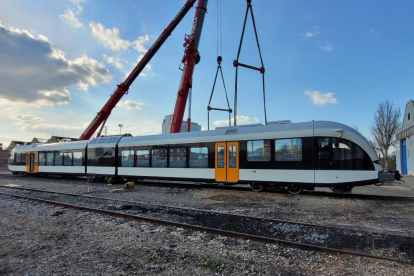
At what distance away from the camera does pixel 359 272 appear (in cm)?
384

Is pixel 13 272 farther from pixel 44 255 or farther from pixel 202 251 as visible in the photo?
pixel 202 251

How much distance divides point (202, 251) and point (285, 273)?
1.55 metres

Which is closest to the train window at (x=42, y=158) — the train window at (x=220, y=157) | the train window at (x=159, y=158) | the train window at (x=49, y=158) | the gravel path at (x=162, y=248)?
the train window at (x=49, y=158)

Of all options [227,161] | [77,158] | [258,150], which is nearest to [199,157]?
[227,161]

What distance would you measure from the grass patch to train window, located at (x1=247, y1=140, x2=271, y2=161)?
7537 millimetres

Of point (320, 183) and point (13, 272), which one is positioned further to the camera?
point (320, 183)

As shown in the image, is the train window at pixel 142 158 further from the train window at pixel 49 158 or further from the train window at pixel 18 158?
the train window at pixel 18 158

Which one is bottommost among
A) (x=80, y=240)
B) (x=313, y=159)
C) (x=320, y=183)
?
(x=80, y=240)

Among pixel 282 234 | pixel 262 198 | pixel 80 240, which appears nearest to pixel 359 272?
pixel 282 234

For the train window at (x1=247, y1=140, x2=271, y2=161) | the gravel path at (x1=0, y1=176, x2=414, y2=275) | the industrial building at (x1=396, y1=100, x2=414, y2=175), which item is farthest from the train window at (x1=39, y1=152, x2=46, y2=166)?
the industrial building at (x1=396, y1=100, x2=414, y2=175)

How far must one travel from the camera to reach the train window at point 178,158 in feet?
45.3

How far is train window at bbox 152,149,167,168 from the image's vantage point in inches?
575

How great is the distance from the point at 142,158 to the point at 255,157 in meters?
7.23

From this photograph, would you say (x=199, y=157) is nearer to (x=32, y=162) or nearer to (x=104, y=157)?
(x=104, y=157)
